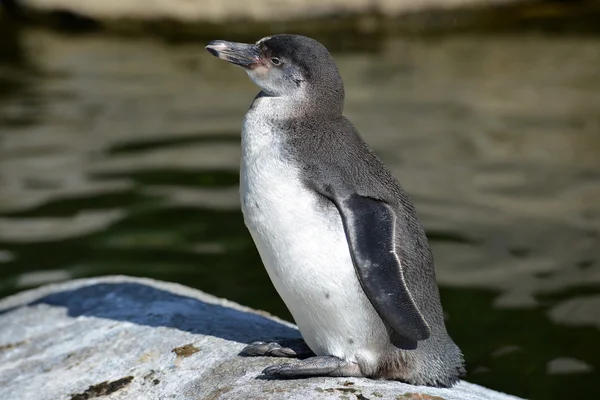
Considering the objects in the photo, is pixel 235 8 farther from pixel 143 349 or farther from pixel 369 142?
pixel 143 349

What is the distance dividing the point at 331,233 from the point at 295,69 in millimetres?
651

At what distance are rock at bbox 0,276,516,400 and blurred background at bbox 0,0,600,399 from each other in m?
1.44

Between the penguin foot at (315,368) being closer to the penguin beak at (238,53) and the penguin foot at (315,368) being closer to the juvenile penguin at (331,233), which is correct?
the juvenile penguin at (331,233)

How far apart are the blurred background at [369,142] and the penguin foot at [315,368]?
200 centimetres

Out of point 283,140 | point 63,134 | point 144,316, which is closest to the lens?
point 283,140

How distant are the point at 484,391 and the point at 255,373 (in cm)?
108

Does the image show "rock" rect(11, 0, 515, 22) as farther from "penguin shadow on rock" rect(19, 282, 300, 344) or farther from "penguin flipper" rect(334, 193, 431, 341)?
"penguin flipper" rect(334, 193, 431, 341)

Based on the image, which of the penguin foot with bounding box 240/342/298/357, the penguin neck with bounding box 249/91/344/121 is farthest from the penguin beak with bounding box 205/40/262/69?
the penguin foot with bounding box 240/342/298/357

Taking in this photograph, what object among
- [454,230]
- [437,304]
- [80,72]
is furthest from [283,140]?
[80,72]

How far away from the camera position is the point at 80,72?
12391 millimetres

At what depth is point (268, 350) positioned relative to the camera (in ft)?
13.0

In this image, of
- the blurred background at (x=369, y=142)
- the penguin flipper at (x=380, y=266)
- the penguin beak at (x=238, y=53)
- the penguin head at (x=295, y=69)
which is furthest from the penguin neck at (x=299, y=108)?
the blurred background at (x=369, y=142)

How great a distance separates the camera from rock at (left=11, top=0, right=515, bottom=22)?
43.4 feet

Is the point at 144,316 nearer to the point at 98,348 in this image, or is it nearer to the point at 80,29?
the point at 98,348
